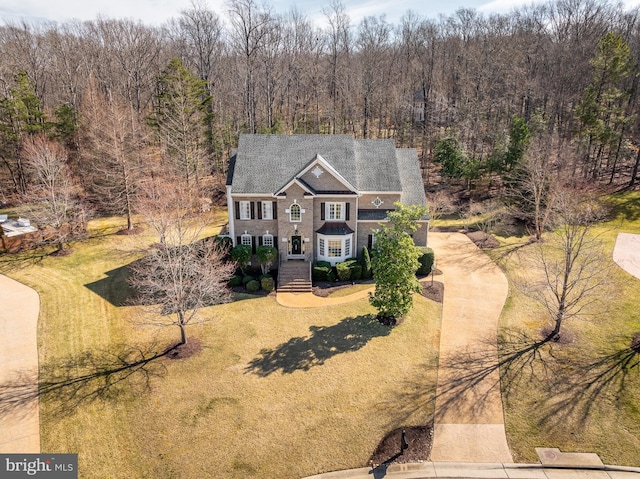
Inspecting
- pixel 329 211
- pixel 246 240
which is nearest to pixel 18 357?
pixel 246 240

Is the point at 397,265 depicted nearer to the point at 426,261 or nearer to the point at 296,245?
the point at 426,261

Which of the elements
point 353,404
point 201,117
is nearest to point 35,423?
point 353,404

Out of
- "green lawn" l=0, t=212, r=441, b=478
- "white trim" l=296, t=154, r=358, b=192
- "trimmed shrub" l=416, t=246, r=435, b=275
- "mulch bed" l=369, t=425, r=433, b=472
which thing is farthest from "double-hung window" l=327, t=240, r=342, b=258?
"mulch bed" l=369, t=425, r=433, b=472

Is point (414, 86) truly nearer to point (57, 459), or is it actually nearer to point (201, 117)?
point (201, 117)

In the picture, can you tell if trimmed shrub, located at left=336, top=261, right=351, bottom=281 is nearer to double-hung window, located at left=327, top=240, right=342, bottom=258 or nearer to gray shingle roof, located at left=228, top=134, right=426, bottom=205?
double-hung window, located at left=327, top=240, right=342, bottom=258

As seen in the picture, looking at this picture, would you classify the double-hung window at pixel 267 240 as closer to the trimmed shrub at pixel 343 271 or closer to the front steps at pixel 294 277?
the front steps at pixel 294 277

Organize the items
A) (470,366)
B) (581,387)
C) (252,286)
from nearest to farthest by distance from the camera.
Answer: (581,387) → (470,366) → (252,286)
